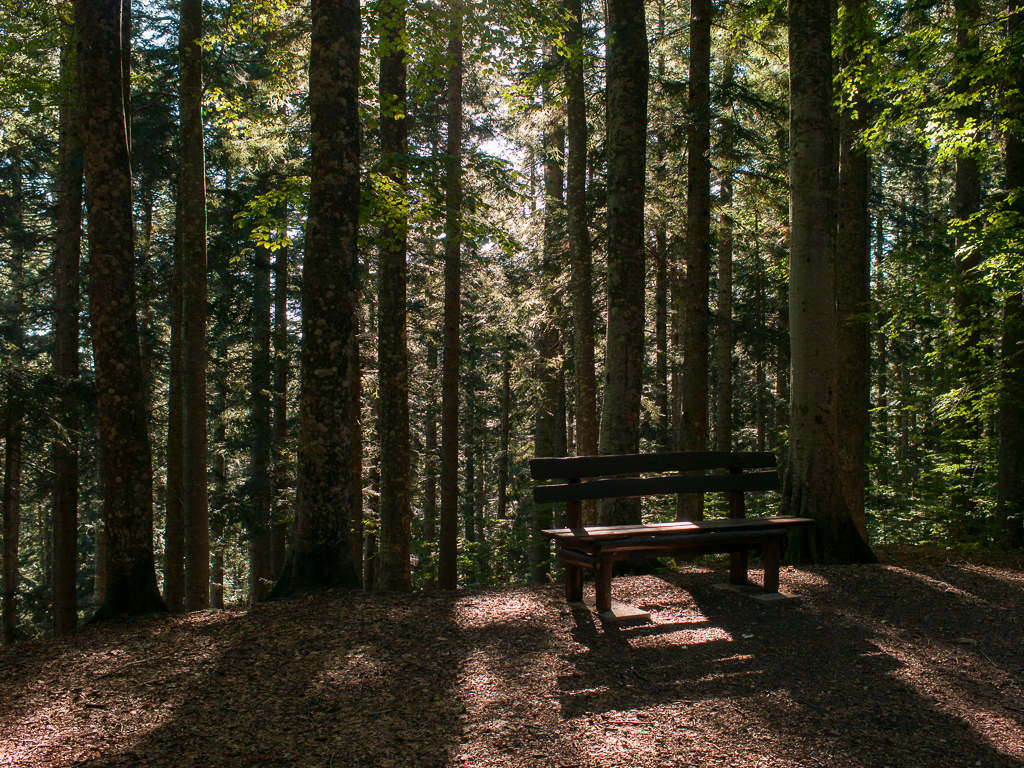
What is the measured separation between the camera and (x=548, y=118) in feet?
44.6

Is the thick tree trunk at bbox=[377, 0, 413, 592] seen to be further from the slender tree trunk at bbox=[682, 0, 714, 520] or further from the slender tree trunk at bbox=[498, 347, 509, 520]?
the slender tree trunk at bbox=[498, 347, 509, 520]

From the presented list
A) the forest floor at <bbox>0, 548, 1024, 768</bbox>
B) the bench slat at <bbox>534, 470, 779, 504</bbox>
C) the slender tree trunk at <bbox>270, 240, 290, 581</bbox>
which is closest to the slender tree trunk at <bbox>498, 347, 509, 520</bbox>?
the slender tree trunk at <bbox>270, 240, 290, 581</bbox>

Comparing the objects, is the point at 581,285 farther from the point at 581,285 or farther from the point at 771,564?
the point at 771,564

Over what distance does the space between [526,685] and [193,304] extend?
7518 mm

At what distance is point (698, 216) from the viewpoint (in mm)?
10523

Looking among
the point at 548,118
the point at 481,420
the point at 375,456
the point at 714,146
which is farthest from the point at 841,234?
the point at 481,420

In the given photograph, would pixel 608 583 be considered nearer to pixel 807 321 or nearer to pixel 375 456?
pixel 807 321

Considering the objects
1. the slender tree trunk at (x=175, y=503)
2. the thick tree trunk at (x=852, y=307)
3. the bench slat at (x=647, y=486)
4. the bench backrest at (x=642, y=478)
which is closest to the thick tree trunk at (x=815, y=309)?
the bench backrest at (x=642, y=478)

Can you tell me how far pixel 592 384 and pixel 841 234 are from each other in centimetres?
500

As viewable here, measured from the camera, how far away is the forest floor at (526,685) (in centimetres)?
316

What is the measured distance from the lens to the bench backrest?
5543 mm

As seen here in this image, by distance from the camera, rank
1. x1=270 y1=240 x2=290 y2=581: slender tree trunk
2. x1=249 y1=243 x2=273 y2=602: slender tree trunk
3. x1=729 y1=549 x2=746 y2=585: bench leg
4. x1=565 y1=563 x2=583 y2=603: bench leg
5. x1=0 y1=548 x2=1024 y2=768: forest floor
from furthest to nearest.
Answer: x1=270 y1=240 x2=290 y2=581: slender tree trunk
x1=249 y1=243 x2=273 y2=602: slender tree trunk
x1=729 y1=549 x2=746 y2=585: bench leg
x1=565 y1=563 x2=583 y2=603: bench leg
x1=0 y1=548 x2=1024 y2=768: forest floor

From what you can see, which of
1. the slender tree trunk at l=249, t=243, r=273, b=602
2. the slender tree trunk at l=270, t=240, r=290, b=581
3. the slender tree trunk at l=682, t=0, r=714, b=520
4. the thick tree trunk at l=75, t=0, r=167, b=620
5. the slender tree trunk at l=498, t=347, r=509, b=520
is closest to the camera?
the thick tree trunk at l=75, t=0, r=167, b=620

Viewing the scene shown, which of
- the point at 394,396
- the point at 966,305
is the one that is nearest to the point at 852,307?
the point at 966,305
